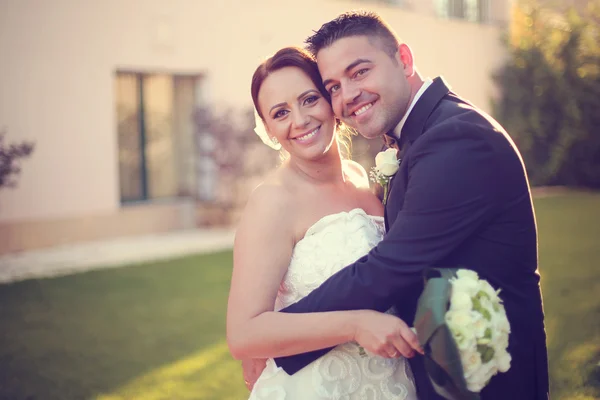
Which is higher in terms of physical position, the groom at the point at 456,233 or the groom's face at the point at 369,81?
the groom's face at the point at 369,81

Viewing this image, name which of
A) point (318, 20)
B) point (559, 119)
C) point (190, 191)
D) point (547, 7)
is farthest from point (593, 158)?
point (190, 191)

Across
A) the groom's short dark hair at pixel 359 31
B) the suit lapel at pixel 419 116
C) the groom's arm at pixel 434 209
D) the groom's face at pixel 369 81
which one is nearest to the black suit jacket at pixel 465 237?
the groom's arm at pixel 434 209

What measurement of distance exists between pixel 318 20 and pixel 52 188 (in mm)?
6651

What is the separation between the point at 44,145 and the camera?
34.4 feet

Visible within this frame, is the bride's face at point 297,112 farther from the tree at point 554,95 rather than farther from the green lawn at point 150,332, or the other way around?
the tree at point 554,95

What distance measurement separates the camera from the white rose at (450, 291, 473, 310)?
80.7 inches

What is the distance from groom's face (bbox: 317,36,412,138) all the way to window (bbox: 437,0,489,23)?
1579 cm

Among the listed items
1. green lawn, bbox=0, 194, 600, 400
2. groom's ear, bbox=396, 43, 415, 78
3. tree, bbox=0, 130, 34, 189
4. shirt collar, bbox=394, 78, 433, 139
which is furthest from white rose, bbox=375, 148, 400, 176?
tree, bbox=0, 130, 34, 189

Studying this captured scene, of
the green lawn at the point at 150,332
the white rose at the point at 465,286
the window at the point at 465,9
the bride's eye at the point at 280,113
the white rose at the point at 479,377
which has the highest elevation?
the window at the point at 465,9

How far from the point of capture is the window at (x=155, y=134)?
11.9 meters

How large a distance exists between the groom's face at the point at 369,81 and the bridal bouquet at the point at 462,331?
82 cm

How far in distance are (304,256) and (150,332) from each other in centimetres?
422

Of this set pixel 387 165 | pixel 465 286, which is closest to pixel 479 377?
pixel 465 286

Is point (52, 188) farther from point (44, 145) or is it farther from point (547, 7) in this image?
point (547, 7)
